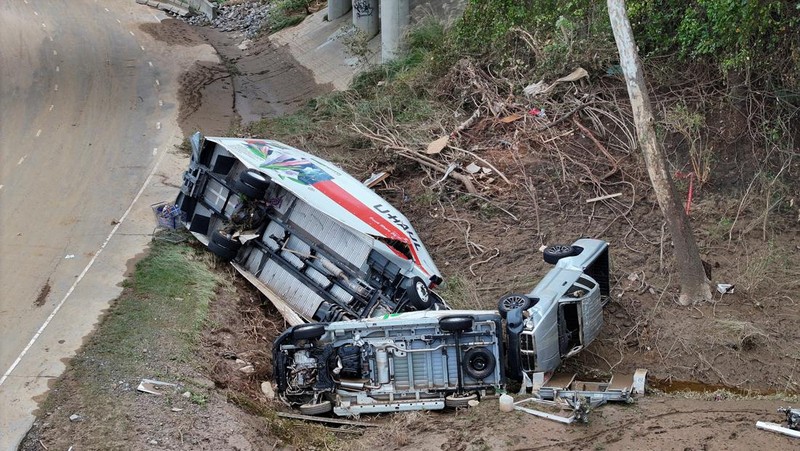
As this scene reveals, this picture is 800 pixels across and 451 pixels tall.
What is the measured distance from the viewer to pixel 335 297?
506 inches

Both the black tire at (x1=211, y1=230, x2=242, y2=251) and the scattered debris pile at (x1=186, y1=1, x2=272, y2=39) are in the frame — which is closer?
the black tire at (x1=211, y1=230, x2=242, y2=251)

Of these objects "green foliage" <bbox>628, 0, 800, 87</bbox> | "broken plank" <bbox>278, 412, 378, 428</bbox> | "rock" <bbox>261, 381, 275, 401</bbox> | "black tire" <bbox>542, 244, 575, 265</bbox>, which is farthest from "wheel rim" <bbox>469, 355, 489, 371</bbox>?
Answer: "green foliage" <bbox>628, 0, 800, 87</bbox>

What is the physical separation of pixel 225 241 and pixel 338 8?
55.7 feet

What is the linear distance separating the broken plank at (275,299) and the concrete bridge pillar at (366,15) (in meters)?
14.5

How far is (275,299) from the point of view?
524 inches

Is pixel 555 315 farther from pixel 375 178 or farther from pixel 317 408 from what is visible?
pixel 375 178

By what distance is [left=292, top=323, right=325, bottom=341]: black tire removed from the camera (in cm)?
1069

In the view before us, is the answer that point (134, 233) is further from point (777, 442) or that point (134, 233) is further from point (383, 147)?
point (777, 442)

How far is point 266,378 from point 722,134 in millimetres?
9241

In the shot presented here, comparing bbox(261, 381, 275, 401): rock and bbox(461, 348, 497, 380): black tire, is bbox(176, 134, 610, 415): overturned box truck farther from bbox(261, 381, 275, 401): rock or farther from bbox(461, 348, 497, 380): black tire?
bbox(261, 381, 275, 401): rock

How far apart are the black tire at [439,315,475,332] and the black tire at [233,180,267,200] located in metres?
4.71

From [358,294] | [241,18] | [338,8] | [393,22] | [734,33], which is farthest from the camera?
[241,18]

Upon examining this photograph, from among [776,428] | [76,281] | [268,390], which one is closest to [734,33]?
[776,428]

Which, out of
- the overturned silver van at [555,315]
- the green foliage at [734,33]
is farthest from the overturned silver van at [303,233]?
the green foliage at [734,33]
